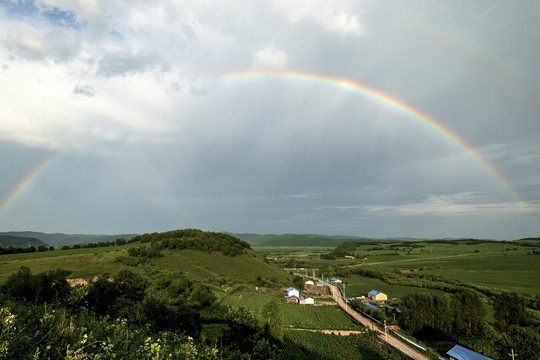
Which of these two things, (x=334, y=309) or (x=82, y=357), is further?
(x=334, y=309)

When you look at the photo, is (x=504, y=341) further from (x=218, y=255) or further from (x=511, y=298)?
(x=218, y=255)

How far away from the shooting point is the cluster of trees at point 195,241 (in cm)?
13788

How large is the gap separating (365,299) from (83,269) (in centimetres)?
10513

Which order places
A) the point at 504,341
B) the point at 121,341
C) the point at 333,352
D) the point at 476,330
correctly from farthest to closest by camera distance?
the point at 476,330 → the point at 333,352 → the point at 504,341 → the point at 121,341

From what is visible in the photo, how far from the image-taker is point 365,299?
97.1m

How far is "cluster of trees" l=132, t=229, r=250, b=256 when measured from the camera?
138 meters

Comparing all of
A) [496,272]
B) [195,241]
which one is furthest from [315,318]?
[496,272]

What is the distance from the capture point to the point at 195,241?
144 m

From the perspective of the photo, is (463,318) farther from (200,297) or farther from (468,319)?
(200,297)

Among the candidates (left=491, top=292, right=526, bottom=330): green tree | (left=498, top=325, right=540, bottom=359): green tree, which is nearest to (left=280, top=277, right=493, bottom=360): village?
(left=498, top=325, right=540, bottom=359): green tree

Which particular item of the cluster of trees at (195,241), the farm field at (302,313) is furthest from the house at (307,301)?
the cluster of trees at (195,241)

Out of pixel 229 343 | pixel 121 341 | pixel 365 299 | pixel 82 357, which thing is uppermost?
pixel 82 357

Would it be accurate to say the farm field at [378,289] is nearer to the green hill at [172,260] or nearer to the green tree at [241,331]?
the green hill at [172,260]

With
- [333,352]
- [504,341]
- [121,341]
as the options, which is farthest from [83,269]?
[504,341]
